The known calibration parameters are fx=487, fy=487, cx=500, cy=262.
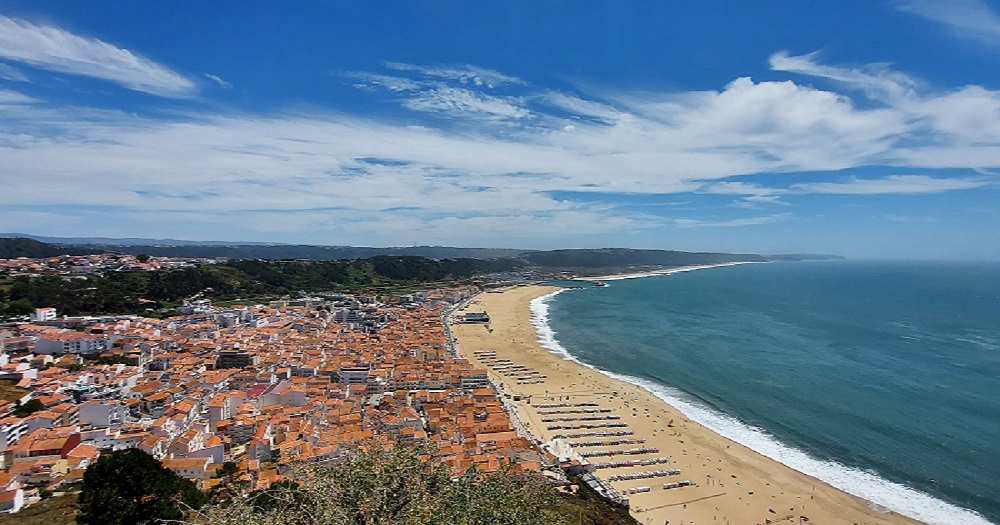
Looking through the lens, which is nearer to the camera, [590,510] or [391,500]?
[391,500]

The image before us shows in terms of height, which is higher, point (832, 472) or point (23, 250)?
point (23, 250)

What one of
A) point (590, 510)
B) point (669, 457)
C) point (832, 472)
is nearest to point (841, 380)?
point (832, 472)

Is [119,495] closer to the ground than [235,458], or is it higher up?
higher up

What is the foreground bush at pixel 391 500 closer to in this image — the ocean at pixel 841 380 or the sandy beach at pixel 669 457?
the sandy beach at pixel 669 457

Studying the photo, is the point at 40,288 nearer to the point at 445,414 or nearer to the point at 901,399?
the point at 445,414

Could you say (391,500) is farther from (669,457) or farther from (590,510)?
(669,457)

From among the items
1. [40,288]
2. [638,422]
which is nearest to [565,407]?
[638,422]

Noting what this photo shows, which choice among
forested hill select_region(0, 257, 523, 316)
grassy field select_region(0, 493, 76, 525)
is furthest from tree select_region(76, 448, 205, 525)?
forested hill select_region(0, 257, 523, 316)
